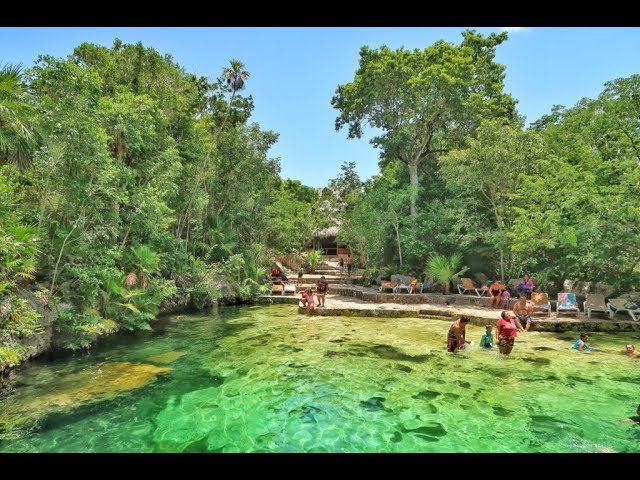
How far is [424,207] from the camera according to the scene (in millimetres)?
21031

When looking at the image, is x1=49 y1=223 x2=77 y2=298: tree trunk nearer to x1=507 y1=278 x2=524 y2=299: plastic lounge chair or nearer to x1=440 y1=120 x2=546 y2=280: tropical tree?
x1=440 y1=120 x2=546 y2=280: tropical tree

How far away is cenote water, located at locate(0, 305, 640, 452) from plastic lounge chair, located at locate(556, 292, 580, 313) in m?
1.98

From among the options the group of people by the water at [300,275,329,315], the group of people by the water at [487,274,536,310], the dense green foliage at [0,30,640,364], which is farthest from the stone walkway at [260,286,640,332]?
the dense green foliage at [0,30,640,364]

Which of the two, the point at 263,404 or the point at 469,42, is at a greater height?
the point at 469,42

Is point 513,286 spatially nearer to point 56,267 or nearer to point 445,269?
point 445,269

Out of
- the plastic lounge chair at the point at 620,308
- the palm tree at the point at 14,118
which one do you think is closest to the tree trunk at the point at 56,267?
the palm tree at the point at 14,118

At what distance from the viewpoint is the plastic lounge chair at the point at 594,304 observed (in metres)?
12.5

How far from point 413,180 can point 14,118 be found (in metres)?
17.8

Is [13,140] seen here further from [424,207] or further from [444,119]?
[444,119]

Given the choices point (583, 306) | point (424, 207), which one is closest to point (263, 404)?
point (583, 306)

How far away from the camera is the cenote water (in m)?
5.31

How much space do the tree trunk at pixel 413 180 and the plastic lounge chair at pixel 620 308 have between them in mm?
9548

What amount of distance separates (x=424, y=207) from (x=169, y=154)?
1331 cm

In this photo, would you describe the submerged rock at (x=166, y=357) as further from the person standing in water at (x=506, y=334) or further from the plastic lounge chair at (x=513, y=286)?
the plastic lounge chair at (x=513, y=286)
